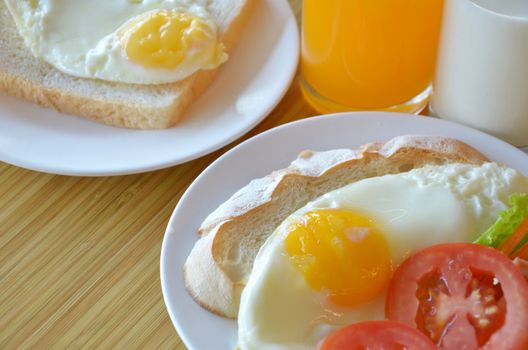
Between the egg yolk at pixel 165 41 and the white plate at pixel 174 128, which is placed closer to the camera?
the white plate at pixel 174 128

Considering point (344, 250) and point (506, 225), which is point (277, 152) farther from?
point (506, 225)

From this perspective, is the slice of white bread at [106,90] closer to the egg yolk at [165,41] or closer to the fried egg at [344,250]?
the egg yolk at [165,41]

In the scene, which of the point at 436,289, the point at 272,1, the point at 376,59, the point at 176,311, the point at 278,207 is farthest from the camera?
the point at 272,1

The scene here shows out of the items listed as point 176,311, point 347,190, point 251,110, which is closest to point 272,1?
point 251,110

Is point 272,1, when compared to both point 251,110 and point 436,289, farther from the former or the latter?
point 436,289

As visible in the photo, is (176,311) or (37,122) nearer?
(176,311)

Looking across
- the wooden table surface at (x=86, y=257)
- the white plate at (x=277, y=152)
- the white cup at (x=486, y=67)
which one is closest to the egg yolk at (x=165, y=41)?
the wooden table surface at (x=86, y=257)

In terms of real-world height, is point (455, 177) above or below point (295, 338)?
above

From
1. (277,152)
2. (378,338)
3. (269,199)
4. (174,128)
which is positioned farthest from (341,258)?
(174,128)
